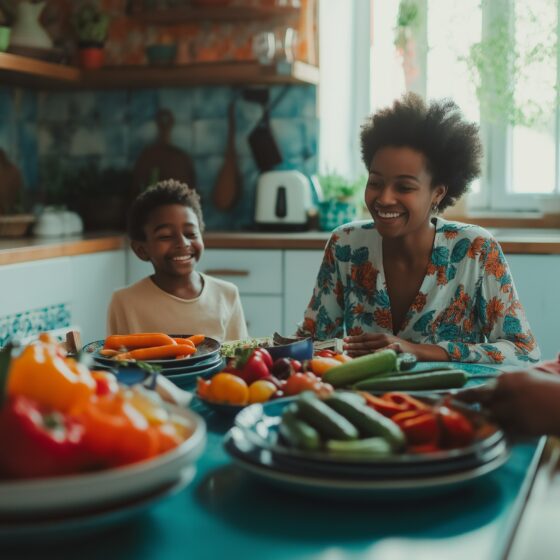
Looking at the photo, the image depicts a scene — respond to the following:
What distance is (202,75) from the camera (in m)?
3.76

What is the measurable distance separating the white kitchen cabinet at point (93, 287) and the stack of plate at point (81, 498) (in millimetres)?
2561

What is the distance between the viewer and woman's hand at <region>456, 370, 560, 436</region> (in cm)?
102

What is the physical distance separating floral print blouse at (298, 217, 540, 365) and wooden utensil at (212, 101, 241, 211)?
182 centimetres

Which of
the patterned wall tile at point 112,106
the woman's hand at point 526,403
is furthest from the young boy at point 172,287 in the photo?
the patterned wall tile at point 112,106

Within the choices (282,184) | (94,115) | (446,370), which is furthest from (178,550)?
(94,115)

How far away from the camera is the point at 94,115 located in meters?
4.26

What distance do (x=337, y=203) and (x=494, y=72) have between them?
971 millimetres

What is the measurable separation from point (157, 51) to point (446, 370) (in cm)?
293

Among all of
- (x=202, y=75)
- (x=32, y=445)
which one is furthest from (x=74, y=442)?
(x=202, y=75)

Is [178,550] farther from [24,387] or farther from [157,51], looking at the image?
[157,51]

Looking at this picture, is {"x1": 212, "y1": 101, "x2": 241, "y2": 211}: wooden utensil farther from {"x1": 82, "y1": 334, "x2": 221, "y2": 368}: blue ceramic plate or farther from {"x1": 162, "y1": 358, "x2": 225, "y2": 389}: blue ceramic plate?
{"x1": 162, "y1": 358, "x2": 225, "y2": 389}: blue ceramic plate

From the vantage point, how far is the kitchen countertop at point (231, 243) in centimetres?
305

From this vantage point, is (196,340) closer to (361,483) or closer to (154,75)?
(361,483)

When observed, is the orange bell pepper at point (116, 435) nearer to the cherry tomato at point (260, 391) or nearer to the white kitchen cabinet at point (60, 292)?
the cherry tomato at point (260, 391)
